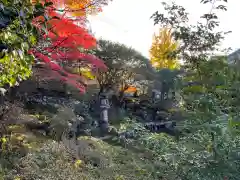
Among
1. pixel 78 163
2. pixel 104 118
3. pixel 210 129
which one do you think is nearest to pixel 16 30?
pixel 210 129

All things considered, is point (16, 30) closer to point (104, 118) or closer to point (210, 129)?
point (210, 129)

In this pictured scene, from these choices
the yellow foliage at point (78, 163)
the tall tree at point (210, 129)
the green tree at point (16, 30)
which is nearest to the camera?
the green tree at point (16, 30)

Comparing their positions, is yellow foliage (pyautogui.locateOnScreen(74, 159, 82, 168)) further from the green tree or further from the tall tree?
the green tree

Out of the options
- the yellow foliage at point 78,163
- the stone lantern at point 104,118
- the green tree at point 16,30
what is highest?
the green tree at point 16,30

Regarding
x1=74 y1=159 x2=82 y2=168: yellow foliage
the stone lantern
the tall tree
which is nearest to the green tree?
the tall tree

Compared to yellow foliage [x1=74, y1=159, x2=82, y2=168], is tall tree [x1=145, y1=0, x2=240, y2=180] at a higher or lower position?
higher

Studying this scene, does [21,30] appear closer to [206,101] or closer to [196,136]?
[206,101]

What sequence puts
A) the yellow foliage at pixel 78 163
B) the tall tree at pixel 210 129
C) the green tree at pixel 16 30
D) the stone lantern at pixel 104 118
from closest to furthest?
the green tree at pixel 16 30, the tall tree at pixel 210 129, the yellow foliage at pixel 78 163, the stone lantern at pixel 104 118

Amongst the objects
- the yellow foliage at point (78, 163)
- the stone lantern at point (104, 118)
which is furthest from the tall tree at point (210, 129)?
the stone lantern at point (104, 118)

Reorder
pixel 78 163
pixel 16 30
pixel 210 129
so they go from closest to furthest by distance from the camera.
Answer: pixel 16 30 → pixel 210 129 → pixel 78 163

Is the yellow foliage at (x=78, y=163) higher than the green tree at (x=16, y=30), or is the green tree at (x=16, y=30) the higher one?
the green tree at (x=16, y=30)

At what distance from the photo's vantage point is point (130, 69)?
14.1 meters

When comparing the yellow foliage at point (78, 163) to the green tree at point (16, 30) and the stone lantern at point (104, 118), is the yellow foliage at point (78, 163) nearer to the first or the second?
the stone lantern at point (104, 118)

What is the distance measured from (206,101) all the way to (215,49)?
1.34 m
